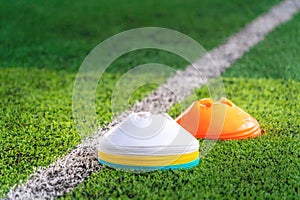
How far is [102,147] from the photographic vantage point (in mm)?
3268

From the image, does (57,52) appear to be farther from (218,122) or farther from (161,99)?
(218,122)

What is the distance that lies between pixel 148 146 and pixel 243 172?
1.58 feet

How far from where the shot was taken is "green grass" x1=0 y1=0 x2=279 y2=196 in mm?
3635

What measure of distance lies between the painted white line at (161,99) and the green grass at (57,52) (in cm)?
8

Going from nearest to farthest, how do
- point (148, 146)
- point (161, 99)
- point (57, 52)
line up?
point (148, 146) < point (161, 99) < point (57, 52)

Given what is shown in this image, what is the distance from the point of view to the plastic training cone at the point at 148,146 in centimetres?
316

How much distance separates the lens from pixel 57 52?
587 cm

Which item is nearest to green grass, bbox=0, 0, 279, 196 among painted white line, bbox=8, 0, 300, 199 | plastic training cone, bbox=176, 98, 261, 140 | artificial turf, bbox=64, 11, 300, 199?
painted white line, bbox=8, 0, 300, 199

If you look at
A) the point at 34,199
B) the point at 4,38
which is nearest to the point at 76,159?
the point at 34,199

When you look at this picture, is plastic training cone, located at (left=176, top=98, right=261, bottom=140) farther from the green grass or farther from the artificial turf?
the green grass

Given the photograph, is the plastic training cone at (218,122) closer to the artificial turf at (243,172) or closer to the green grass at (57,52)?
the artificial turf at (243,172)

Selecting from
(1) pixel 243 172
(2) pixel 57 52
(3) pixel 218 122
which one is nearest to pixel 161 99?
(3) pixel 218 122

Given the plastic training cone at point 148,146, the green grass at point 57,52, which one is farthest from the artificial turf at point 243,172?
the green grass at point 57,52

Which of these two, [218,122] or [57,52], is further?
[57,52]
